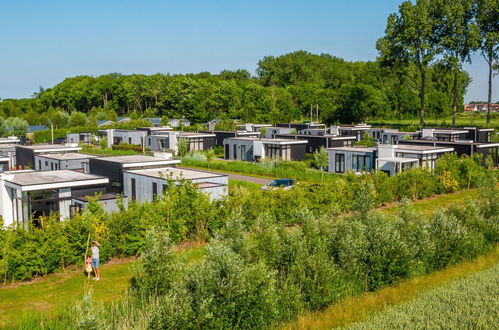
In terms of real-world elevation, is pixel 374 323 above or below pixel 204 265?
below

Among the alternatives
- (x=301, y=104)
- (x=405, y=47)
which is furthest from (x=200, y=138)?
(x=301, y=104)

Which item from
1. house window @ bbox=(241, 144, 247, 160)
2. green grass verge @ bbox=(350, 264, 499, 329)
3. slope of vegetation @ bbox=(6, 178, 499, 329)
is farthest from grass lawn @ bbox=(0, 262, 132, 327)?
house window @ bbox=(241, 144, 247, 160)

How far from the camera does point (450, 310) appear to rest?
10.2m

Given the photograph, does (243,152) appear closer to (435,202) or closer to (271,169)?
(271,169)

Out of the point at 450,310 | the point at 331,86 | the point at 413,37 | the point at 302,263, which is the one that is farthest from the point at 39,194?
the point at 331,86

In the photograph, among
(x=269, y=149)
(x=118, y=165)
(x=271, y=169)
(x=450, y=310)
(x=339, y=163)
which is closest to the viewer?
(x=450, y=310)

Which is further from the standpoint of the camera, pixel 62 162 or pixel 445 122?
pixel 445 122

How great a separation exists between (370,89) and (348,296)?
62279mm

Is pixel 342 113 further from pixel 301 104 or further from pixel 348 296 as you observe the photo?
pixel 348 296

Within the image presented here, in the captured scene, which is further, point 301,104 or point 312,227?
point 301,104

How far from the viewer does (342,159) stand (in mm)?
34469

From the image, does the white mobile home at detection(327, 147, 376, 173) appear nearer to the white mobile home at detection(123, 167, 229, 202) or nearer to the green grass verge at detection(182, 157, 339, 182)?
the green grass verge at detection(182, 157, 339, 182)

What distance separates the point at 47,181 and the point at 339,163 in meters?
21.3

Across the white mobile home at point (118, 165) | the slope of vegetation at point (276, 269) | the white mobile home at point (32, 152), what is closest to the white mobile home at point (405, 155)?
the white mobile home at point (118, 165)
